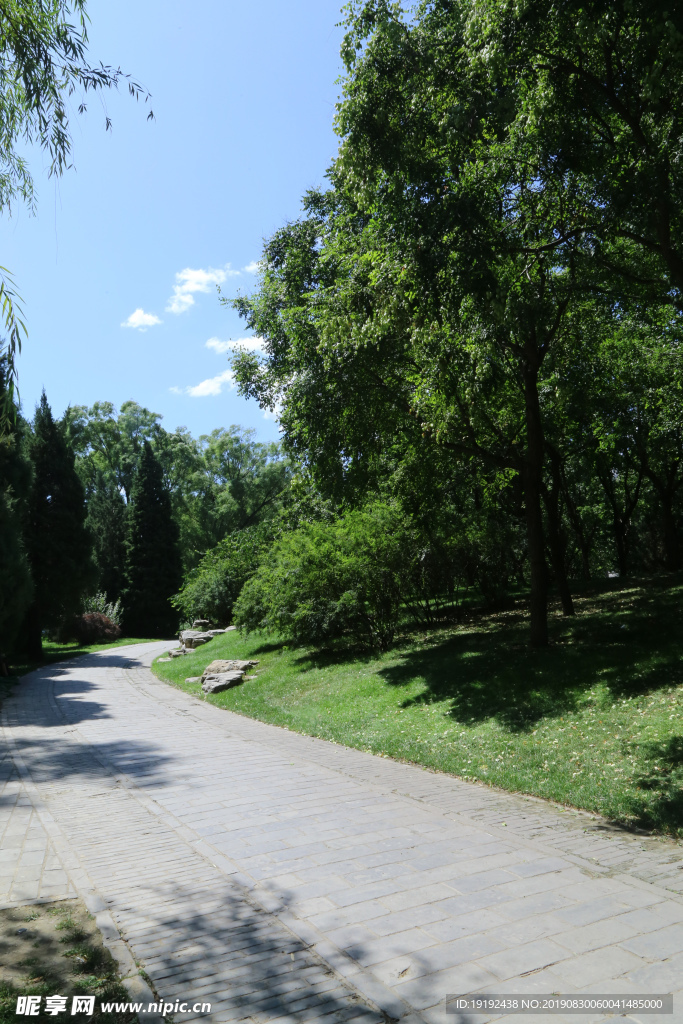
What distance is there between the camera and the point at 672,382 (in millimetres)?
17672

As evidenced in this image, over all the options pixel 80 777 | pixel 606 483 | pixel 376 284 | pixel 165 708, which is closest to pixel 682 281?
pixel 376 284

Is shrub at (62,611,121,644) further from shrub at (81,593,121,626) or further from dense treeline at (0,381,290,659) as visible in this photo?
shrub at (81,593,121,626)

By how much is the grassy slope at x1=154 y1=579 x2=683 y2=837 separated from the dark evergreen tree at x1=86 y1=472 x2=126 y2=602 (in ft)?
110

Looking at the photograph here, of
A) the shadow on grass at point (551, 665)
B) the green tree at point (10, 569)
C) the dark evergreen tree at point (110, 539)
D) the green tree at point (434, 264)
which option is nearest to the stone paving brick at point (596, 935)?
the shadow on grass at point (551, 665)

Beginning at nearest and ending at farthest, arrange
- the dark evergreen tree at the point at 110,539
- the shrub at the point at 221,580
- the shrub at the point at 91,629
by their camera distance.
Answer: the shrub at the point at 221,580
the shrub at the point at 91,629
the dark evergreen tree at the point at 110,539

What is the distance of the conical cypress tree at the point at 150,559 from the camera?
45.2 m

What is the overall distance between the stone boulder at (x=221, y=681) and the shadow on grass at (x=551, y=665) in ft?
13.9

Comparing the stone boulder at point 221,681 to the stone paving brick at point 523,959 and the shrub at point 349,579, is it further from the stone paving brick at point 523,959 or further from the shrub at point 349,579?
the stone paving brick at point 523,959

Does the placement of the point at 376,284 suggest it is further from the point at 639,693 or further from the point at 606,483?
the point at 606,483

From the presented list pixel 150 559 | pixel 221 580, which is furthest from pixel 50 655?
pixel 150 559

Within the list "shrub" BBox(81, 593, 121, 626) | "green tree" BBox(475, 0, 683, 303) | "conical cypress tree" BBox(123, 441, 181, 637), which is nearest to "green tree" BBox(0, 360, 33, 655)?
"green tree" BBox(475, 0, 683, 303)

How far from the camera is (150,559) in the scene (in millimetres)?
45875

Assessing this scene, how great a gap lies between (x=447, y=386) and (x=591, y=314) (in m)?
4.37

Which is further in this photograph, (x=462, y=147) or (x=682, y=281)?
(x=462, y=147)
